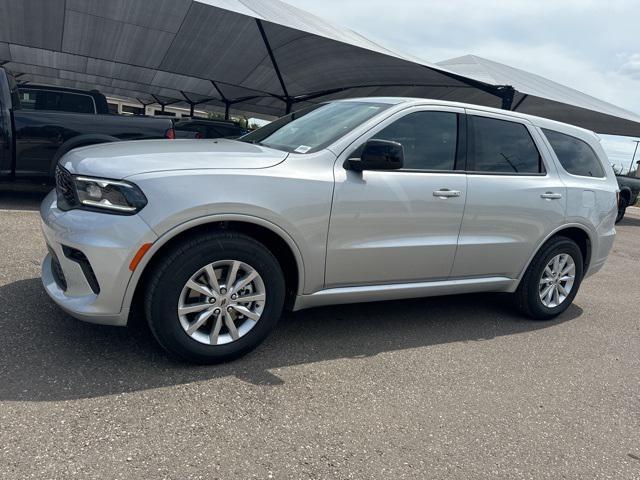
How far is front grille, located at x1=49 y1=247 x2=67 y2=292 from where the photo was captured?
2.96 m

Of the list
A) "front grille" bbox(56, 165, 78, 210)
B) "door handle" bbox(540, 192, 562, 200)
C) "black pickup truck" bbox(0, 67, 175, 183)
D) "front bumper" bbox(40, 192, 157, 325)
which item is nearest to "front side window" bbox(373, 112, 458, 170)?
"door handle" bbox(540, 192, 562, 200)

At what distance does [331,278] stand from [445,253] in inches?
38.9

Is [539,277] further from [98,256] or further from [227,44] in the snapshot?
[227,44]

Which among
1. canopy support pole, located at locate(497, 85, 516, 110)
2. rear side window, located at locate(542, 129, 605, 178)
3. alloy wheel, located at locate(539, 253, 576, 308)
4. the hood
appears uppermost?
canopy support pole, located at locate(497, 85, 516, 110)

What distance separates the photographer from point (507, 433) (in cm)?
278

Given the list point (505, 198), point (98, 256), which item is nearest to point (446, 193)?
point (505, 198)

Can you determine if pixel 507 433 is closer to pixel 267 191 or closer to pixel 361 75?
pixel 267 191

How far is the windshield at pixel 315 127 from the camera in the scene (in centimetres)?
348

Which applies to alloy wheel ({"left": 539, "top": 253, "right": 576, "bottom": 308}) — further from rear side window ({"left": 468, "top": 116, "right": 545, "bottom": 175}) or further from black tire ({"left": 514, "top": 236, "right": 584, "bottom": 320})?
rear side window ({"left": 468, "top": 116, "right": 545, "bottom": 175})

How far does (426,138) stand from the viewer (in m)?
3.77

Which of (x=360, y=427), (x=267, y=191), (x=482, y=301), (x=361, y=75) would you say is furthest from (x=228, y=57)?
(x=360, y=427)

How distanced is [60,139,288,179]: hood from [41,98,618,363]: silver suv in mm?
14

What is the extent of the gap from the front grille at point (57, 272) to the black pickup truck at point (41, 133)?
14.4 feet

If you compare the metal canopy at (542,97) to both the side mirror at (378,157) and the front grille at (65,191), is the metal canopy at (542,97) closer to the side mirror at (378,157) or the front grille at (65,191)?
the side mirror at (378,157)
